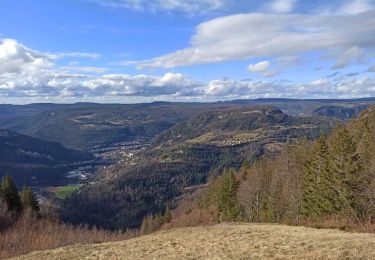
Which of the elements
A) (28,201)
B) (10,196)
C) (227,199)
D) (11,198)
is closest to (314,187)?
(227,199)

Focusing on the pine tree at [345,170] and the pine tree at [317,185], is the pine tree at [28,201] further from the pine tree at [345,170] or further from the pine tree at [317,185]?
the pine tree at [345,170]

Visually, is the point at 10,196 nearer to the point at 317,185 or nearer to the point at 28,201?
the point at 28,201

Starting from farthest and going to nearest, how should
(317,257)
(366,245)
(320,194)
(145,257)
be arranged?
1. (320,194)
2. (145,257)
3. (366,245)
4. (317,257)

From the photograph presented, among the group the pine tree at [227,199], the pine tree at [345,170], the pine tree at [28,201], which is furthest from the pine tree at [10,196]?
the pine tree at [345,170]

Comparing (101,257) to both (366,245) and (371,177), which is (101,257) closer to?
(366,245)

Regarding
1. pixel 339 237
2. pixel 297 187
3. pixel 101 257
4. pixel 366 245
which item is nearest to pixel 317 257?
pixel 366 245
